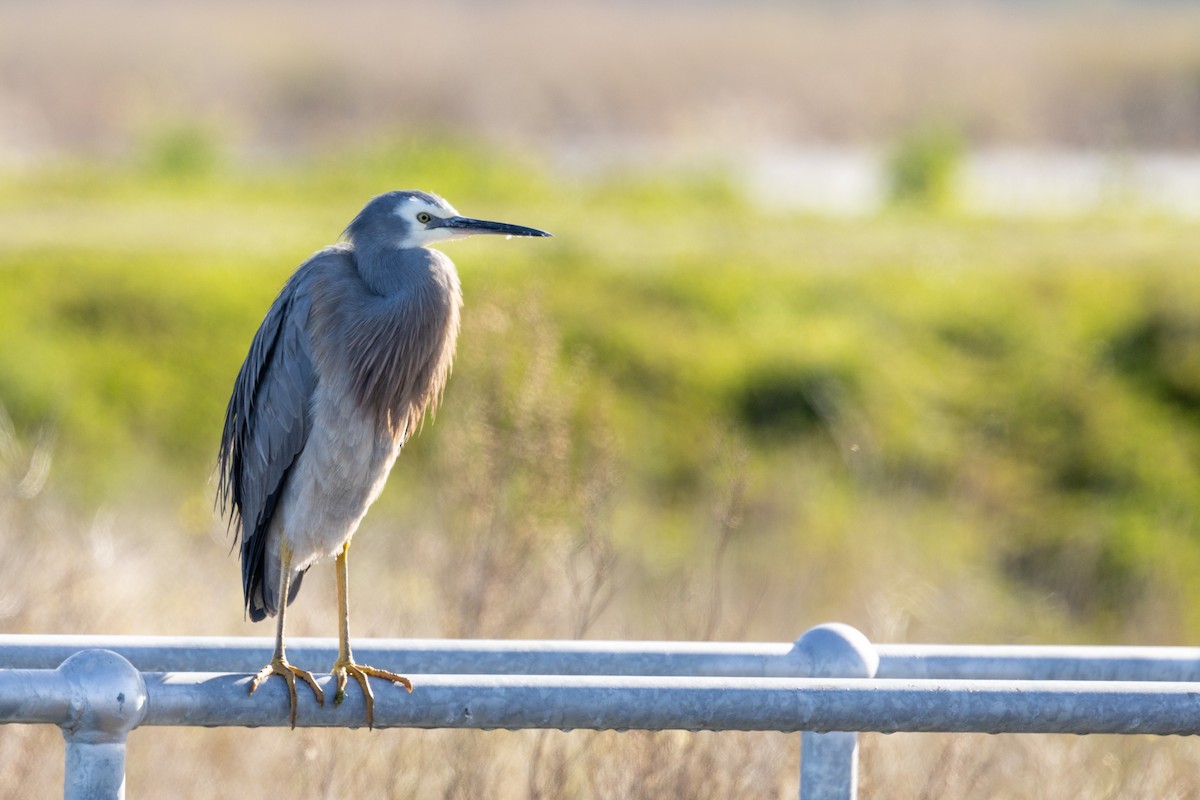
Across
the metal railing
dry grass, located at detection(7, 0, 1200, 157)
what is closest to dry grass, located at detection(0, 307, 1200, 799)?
the metal railing

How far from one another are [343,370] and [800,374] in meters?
6.10

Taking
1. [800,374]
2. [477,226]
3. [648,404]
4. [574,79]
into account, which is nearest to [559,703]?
[477,226]

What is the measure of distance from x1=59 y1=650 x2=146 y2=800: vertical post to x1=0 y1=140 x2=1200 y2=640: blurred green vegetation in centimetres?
511

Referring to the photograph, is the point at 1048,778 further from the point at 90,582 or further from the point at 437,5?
the point at 437,5

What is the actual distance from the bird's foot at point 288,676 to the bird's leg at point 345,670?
0.04m

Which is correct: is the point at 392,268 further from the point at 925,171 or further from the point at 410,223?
the point at 925,171

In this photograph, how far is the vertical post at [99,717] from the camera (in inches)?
94.3

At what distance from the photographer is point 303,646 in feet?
10.5

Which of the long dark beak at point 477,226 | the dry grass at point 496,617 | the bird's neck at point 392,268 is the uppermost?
the long dark beak at point 477,226

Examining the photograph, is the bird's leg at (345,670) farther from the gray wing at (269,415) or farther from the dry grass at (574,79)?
the dry grass at (574,79)

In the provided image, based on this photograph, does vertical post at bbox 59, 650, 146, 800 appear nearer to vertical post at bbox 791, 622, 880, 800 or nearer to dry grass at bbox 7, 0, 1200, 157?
vertical post at bbox 791, 622, 880, 800

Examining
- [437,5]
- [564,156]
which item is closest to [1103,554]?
[564,156]

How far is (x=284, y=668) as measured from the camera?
125 inches

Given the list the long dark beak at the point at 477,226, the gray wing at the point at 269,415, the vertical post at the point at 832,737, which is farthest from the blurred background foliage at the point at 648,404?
the vertical post at the point at 832,737
